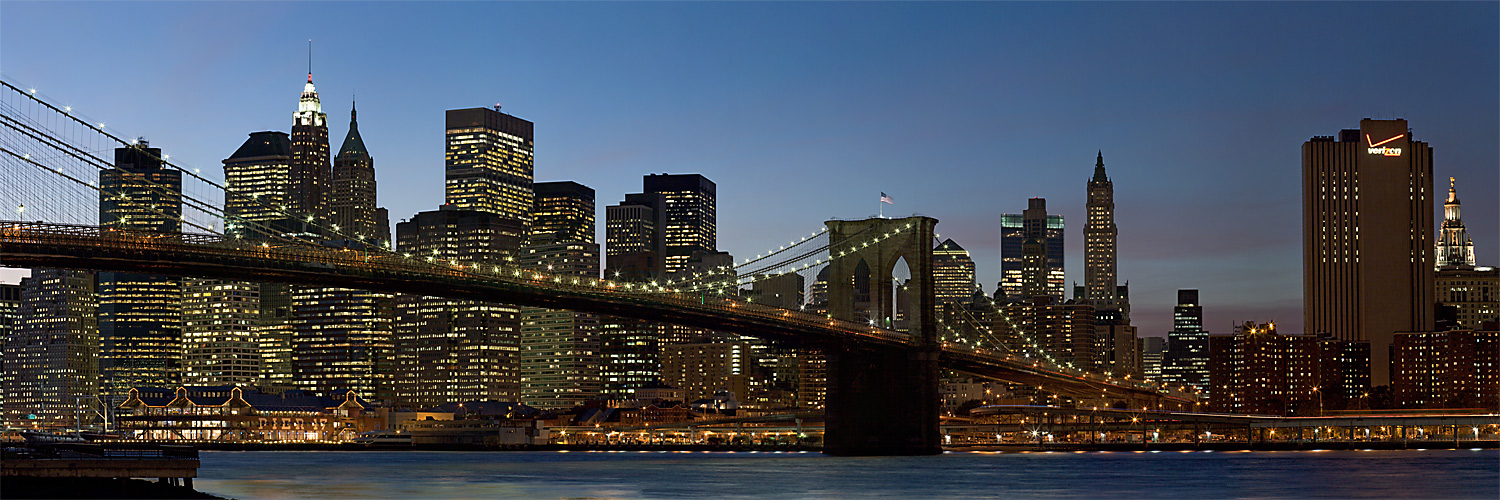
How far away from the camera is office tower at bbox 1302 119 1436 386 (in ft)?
619

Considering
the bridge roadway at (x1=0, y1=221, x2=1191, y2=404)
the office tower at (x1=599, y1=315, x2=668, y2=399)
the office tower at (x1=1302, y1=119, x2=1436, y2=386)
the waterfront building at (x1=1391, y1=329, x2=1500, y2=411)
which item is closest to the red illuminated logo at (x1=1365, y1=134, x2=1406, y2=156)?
the office tower at (x1=1302, y1=119, x2=1436, y2=386)

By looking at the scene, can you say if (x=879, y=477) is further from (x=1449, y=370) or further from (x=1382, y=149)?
(x=1382, y=149)

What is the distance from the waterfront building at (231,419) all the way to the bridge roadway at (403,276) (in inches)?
2593

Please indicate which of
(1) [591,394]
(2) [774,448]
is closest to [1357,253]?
(1) [591,394]

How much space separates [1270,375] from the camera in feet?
538

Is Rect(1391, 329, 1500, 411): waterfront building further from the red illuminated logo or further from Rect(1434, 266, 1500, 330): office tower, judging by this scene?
Rect(1434, 266, 1500, 330): office tower

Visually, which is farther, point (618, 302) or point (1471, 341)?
point (1471, 341)

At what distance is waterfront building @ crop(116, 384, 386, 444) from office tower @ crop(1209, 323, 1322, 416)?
80.0 metres

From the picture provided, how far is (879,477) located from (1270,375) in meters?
116

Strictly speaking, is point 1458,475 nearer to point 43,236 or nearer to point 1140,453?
point 1140,453

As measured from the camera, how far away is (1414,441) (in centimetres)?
9744

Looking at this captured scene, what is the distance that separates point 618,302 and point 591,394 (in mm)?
131797

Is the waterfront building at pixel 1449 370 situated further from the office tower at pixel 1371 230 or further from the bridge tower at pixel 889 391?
the bridge tower at pixel 889 391

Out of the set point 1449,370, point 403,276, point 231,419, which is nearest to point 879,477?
point 403,276
